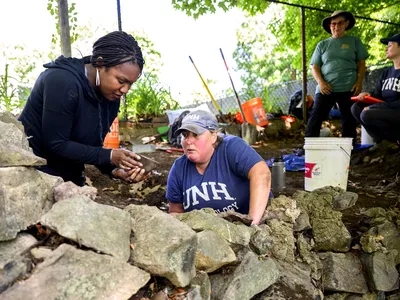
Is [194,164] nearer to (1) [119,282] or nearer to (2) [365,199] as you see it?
(1) [119,282]

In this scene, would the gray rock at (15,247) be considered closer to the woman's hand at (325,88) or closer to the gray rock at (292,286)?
the gray rock at (292,286)

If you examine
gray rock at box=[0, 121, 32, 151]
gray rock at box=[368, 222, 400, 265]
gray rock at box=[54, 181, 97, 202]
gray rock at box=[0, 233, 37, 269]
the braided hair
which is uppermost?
the braided hair

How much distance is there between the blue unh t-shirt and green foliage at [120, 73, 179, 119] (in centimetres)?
454

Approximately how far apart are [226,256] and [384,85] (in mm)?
3604

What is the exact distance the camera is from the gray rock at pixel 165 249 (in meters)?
1.25

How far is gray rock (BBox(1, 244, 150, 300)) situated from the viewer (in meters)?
1.00

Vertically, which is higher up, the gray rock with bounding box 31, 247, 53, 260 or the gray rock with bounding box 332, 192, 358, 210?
the gray rock with bounding box 31, 247, 53, 260

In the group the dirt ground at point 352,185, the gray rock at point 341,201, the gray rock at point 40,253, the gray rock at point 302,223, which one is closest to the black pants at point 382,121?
the dirt ground at point 352,185

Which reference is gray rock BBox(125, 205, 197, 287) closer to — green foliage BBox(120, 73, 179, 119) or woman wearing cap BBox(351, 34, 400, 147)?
woman wearing cap BBox(351, 34, 400, 147)

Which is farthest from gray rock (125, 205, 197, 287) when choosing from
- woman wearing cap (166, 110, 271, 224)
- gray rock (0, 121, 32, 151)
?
woman wearing cap (166, 110, 271, 224)

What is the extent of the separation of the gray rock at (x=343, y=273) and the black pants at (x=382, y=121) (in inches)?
83.7

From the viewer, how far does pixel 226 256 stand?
1.50 m

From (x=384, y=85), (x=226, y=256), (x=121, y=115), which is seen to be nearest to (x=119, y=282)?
(x=226, y=256)

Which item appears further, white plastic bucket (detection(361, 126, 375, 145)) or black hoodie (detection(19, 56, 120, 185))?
white plastic bucket (detection(361, 126, 375, 145))
